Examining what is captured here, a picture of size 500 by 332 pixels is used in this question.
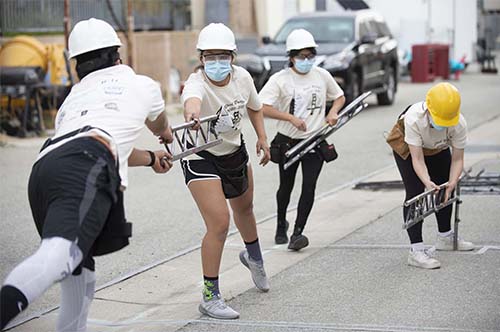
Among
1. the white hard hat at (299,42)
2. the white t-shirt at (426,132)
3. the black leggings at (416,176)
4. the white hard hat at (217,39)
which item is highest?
the white hard hat at (217,39)

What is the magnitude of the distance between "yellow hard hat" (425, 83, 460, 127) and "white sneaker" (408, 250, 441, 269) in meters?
1.00

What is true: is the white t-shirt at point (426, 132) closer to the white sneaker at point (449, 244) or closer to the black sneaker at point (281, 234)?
the white sneaker at point (449, 244)

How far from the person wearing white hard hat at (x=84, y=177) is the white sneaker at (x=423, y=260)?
285 cm

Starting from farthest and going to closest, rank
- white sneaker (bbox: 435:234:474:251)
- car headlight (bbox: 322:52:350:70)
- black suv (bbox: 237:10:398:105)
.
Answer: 1. black suv (bbox: 237:10:398:105)
2. car headlight (bbox: 322:52:350:70)
3. white sneaker (bbox: 435:234:474:251)

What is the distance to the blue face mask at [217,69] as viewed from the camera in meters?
6.35

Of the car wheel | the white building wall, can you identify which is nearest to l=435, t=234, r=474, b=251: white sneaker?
the car wheel

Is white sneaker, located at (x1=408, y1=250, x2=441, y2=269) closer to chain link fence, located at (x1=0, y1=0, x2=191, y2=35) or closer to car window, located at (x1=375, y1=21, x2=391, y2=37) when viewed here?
car window, located at (x1=375, y1=21, x2=391, y2=37)

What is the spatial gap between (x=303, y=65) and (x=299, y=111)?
0.37 meters

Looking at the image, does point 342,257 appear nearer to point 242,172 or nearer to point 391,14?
point 242,172

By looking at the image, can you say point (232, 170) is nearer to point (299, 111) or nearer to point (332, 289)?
point (332, 289)

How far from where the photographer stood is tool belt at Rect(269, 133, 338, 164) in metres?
8.16

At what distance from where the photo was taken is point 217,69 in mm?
6352

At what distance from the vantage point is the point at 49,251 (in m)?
4.25

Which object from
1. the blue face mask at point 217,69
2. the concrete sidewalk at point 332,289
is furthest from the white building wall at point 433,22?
the blue face mask at point 217,69
